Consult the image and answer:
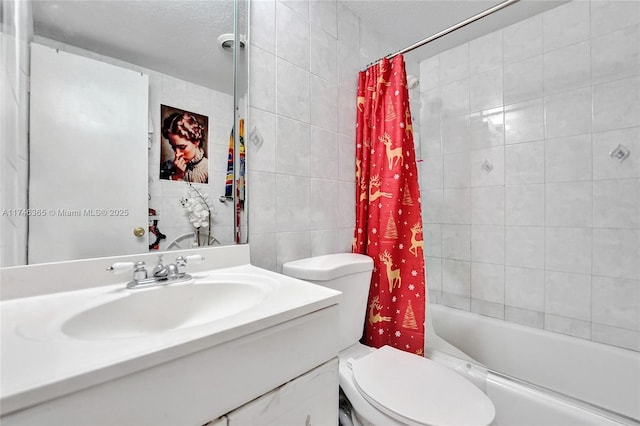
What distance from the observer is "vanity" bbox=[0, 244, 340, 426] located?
37 cm

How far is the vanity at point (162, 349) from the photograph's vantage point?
0.37 metres

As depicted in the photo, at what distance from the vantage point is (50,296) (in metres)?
0.68

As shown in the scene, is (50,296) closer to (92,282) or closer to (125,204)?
(92,282)

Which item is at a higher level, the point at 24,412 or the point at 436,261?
Result: the point at 24,412

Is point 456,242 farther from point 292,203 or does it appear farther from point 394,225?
point 292,203

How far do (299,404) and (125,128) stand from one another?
3.01 feet

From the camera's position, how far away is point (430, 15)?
1.58 metres

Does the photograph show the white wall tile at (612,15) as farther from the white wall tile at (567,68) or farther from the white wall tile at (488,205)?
the white wall tile at (488,205)

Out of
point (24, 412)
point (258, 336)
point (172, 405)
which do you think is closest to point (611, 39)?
point (258, 336)

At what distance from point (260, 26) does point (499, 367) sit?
2.22 meters

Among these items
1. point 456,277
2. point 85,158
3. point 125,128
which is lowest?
point 456,277

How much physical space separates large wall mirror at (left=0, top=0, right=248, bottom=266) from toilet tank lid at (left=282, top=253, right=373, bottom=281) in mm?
266

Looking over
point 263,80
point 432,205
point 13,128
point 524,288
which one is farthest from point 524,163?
point 13,128

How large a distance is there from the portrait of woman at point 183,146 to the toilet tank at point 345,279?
0.53 meters
